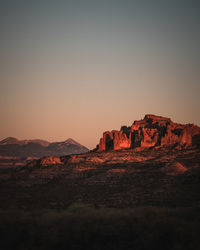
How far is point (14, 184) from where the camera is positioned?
245 feet

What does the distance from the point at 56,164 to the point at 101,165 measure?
70.3ft

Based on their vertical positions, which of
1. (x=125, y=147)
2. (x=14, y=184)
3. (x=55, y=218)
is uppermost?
(x=125, y=147)

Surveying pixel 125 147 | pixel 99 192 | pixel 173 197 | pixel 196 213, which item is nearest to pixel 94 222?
pixel 196 213

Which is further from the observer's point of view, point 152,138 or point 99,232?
point 152,138

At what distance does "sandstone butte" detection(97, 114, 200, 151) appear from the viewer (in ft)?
390

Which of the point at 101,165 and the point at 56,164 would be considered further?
the point at 56,164

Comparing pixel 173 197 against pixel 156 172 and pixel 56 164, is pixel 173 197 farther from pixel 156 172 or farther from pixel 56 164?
pixel 56 164

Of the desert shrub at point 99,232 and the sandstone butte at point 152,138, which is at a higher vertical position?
the sandstone butte at point 152,138

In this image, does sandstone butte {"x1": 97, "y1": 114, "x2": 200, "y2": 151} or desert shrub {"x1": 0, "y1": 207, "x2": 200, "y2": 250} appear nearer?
desert shrub {"x1": 0, "y1": 207, "x2": 200, "y2": 250}

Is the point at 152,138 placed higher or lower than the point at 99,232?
higher

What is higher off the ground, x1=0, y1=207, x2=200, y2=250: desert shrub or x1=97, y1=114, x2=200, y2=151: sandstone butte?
x1=97, y1=114, x2=200, y2=151: sandstone butte

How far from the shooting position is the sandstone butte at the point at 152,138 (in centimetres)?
11900

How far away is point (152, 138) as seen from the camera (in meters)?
124

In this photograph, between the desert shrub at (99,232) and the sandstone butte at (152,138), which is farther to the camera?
the sandstone butte at (152,138)
